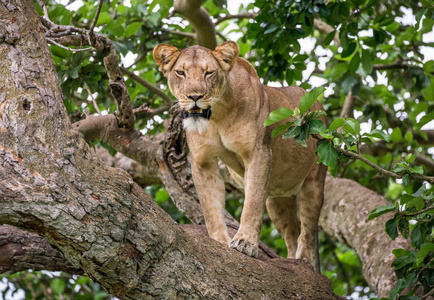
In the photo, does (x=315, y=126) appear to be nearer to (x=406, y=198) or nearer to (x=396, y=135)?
(x=406, y=198)

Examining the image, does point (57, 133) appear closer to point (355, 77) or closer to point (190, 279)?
point (190, 279)

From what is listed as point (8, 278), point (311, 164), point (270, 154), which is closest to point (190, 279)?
point (270, 154)

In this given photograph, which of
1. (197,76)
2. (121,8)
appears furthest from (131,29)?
(197,76)

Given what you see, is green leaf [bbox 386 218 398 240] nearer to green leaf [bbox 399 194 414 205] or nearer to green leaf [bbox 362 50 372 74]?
green leaf [bbox 399 194 414 205]

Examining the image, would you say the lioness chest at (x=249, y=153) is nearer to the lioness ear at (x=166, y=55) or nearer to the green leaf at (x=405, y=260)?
the lioness ear at (x=166, y=55)

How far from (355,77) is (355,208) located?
1.42 m

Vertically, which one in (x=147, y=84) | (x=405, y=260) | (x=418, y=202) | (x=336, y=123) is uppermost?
(x=336, y=123)

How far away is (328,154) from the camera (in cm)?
358

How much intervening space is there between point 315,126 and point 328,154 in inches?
7.3

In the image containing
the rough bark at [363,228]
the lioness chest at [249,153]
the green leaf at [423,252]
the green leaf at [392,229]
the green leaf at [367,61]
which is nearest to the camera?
the green leaf at [423,252]

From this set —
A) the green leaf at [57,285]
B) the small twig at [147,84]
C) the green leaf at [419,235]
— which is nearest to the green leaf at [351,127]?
the green leaf at [419,235]

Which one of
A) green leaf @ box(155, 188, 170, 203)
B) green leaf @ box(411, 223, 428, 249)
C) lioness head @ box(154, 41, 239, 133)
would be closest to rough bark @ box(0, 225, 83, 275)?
lioness head @ box(154, 41, 239, 133)

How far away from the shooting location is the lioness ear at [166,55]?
4574 mm

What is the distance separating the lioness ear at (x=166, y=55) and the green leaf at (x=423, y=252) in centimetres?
223
